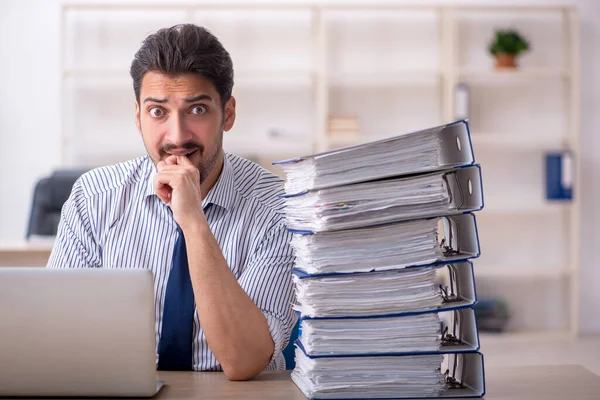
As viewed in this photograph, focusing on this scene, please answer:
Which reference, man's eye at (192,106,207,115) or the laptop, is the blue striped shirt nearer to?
man's eye at (192,106,207,115)

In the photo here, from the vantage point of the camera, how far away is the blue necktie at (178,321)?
163cm

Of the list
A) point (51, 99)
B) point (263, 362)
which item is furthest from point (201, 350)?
point (51, 99)

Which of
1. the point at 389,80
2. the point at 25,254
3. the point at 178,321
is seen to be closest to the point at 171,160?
the point at 178,321

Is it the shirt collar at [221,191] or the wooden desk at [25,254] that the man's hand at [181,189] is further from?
the wooden desk at [25,254]

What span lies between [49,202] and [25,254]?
0.26m

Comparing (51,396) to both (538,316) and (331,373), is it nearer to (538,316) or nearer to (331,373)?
(331,373)

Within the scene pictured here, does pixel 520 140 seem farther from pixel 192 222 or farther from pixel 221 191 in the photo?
pixel 192 222

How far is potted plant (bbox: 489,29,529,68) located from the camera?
529 centimetres

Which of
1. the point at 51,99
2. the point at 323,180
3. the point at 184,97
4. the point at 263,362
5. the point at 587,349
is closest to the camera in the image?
the point at 323,180

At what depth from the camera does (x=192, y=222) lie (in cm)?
148

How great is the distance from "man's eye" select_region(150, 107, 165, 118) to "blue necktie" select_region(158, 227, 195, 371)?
0.28 m

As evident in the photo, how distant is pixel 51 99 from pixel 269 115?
1399 mm

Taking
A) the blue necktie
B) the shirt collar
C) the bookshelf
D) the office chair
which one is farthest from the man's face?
the bookshelf

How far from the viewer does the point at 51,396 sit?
1.16 m
